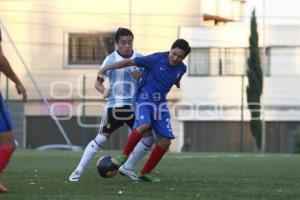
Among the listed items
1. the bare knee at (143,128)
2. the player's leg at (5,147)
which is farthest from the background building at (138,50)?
the player's leg at (5,147)

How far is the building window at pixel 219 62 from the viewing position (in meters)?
49.6

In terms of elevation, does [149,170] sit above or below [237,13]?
below

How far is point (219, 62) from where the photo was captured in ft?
165

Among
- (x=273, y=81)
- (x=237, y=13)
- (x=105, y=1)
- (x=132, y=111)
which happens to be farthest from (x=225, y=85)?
(x=132, y=111)

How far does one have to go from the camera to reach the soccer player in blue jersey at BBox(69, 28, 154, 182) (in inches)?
418

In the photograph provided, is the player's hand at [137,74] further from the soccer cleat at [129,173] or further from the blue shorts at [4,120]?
the blue shorts at [4,120]

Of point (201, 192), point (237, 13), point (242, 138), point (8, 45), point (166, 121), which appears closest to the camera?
point (201, 192)

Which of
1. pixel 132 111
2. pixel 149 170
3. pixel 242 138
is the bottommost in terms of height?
pixel 242 138

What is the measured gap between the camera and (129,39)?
421 inches

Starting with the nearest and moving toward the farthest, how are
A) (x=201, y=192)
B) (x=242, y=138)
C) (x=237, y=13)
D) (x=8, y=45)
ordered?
(x=201, y=192) → (x=242, y=138) → (x=8, y=45) → (x=237, y=13)

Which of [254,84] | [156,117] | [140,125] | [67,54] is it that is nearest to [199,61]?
[254,84]

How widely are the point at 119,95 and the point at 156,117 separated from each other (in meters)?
0.65

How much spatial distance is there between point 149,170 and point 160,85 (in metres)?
1.07

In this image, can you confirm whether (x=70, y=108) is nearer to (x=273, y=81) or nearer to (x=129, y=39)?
(x=273, y=81)
